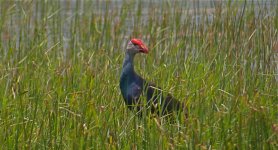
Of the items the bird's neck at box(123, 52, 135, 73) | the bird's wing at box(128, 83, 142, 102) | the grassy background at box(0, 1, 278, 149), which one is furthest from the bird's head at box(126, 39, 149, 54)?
the bird's wing at box(128, 83, 142, 102)

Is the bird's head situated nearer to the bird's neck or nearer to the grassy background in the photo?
the bird's neck

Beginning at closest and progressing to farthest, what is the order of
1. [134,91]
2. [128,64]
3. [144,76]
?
1. [134,91]
2. [128,64]
3. [144,76]

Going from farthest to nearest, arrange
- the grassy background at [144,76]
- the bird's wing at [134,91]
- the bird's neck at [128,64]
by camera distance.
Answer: the bird's neck at [128,64]
the bird's wing at [134,91]
the grassy background at [144,76]

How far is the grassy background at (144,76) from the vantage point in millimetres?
4328

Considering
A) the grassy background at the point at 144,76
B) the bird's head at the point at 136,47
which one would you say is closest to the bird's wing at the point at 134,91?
the grassy background at the point at 144,76

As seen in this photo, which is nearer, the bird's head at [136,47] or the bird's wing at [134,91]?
the bird's wing at [134,91]

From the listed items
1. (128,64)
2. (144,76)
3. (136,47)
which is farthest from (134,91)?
(144,76)

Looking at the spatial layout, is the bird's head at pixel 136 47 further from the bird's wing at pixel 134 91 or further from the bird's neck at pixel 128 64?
the bird's wing at pixel 134 91

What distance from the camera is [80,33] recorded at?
25.2 feet

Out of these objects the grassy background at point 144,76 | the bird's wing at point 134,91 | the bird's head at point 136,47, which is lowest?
the bird's wing at point 134,91

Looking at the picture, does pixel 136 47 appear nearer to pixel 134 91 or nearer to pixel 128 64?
pixel 128 64

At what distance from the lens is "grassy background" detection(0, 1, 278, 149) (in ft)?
14.2

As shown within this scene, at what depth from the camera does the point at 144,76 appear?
20.8 feet

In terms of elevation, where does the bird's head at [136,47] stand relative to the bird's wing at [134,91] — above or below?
above
